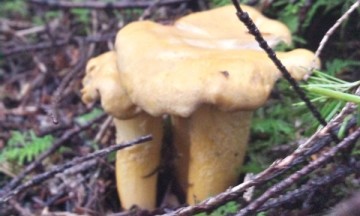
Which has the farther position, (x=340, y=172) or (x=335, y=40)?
(x=335, y=40)

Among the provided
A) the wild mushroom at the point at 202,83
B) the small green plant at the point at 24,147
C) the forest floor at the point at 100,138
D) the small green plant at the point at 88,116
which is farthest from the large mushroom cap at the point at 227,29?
the small green plant at the point at 24,147

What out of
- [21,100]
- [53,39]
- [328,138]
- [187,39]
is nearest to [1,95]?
[21,100]

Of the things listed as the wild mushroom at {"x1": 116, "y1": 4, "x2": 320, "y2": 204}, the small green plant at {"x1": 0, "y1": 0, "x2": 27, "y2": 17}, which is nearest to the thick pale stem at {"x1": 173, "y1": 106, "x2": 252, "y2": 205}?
the wild mushroom at {"x1": 116, "y1": 4, "x2": 320, "y2": 204}

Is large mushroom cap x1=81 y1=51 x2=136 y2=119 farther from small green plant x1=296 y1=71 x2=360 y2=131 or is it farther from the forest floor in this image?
small green plant x1=296 y1=71 x2=360 y2=131

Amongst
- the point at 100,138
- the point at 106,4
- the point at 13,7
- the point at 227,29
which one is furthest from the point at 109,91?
the point at 13,7

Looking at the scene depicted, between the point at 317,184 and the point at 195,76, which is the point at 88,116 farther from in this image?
the point at 317,184

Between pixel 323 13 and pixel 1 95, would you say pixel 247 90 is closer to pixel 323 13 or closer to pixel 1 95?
pixel 323 13

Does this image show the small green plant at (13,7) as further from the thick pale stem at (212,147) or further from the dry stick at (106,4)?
the thick pale stem at (212,147)
